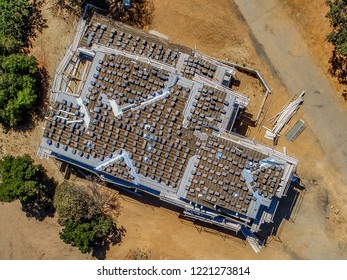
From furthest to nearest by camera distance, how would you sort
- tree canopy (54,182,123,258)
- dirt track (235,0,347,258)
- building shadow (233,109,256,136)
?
building shadow (233,109,256,136) < dirt track (235,0,347,258) < tree canopy (54,182,123,258)

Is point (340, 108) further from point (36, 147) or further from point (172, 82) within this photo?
point (36, 147)

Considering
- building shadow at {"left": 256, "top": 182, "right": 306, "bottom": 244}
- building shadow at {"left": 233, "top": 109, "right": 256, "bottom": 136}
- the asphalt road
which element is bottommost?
building shadow at {"left": 256, "top": 182, "right": 306, "bottom": 244}

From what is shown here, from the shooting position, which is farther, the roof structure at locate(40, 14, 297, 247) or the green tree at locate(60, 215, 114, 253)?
the green tree at locate(60, 215, 114, 253)

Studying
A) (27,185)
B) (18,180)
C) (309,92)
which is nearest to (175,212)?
(27,185)

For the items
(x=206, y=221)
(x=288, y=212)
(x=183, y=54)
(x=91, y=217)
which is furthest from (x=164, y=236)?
(x=183, y=54)

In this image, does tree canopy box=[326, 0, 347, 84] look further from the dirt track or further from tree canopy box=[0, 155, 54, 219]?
tree canopy box=[0, 155, 54, 219]

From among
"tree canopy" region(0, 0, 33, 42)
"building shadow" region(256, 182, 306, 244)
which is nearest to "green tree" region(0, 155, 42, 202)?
"tree canopy" region(0, 0, 33, 42)

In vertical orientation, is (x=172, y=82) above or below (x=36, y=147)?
above
